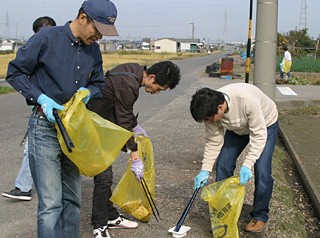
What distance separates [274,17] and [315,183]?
1.99 metres

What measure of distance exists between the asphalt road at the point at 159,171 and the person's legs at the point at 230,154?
1.76 ft

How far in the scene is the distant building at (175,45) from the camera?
392ft

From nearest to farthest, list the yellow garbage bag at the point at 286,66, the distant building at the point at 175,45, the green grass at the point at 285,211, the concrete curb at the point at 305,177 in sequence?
the green grass at the point at 285,211
the concrete curb at the point at 305,177
the yellow garbage bag at the point at 286,66
the distant building at the point at 175,45

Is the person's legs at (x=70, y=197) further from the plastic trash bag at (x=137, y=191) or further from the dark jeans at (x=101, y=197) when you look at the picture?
the plastic trash bag at (x=137, y=191)

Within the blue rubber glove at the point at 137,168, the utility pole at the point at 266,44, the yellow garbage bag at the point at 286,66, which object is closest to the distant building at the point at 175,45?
the yellow garbage bag at the point at 286,66

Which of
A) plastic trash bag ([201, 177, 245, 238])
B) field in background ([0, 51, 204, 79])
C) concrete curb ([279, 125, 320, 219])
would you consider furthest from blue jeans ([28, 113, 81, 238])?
field in background ([0, 51, 204, 79])

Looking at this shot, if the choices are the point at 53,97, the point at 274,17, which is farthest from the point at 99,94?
the point at 274,17

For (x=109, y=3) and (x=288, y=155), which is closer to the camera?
(x=109, y=3)

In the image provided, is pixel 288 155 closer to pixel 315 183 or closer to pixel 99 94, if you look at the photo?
pixel 315 183

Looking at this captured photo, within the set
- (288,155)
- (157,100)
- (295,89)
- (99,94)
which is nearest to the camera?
(99,94)

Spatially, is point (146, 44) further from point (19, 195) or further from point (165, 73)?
point (165, 73)

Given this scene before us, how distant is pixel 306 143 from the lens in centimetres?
739

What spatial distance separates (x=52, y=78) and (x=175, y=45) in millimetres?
119489

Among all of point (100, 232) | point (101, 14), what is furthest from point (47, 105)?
point (100, 232)
